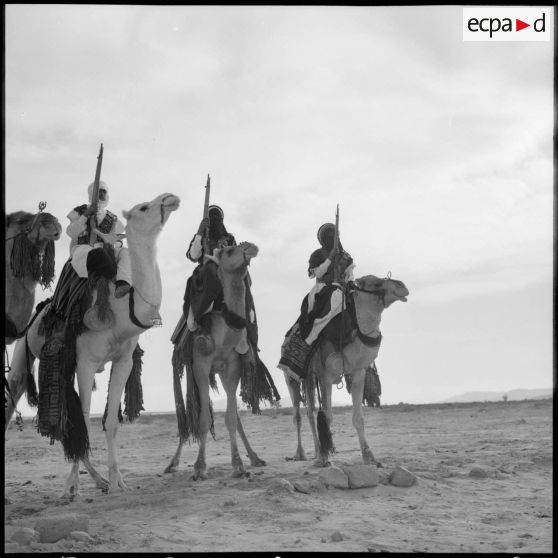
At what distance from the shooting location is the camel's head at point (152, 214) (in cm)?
848

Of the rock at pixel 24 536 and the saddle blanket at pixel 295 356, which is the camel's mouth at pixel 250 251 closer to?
the saddle blanket at pixel 295 356

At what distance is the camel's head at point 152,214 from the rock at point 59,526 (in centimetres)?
297

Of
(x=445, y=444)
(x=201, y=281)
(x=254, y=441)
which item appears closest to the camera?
(x=201, y=281)

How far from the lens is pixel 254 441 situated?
46.7 ft

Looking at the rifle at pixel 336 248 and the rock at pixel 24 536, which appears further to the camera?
the rifle at pixel 336 248

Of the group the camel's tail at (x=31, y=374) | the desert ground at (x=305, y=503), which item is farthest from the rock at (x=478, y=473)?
the camel's tail at (x=31, y=374)

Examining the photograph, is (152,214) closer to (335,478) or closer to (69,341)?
(69,341)

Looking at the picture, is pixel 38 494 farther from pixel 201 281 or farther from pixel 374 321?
pixel 374 321

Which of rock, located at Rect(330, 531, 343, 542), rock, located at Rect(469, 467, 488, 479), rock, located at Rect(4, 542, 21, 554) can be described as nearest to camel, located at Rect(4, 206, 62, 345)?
rock, located at Rect(4, 542, 21, 554)

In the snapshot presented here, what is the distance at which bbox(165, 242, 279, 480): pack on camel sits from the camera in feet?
31.7

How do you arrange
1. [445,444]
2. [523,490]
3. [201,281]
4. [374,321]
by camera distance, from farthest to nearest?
[445,444] → [374,321] → [201,281] → [523,490]

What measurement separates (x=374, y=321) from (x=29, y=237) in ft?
14.6

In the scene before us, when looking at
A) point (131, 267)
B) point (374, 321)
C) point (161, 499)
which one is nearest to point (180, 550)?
point (161, 499)

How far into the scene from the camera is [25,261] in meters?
8.13
